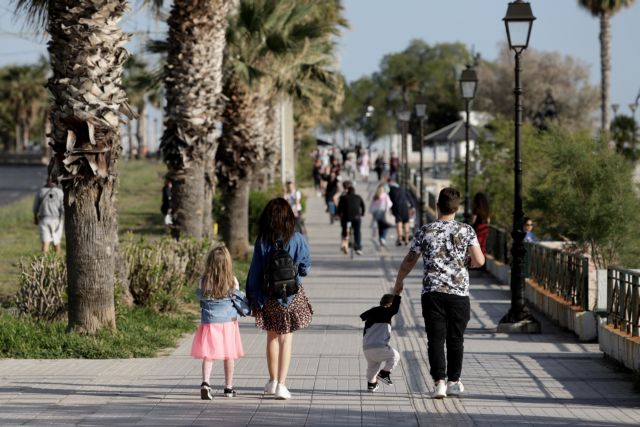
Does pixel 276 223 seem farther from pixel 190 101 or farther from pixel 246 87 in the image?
pixel 246 87

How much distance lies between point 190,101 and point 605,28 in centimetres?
4467

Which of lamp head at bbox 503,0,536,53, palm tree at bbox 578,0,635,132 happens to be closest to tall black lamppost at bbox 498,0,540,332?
lamp head at bbox 503,0,536,53

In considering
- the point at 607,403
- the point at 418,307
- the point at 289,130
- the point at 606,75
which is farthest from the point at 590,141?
the point at 606,75

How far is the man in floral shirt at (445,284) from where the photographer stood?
9.78m

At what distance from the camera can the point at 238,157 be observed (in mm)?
26750

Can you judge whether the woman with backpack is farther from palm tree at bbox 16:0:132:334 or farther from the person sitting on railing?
the person sitting on railing

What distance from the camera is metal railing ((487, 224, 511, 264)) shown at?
22281 millimetres

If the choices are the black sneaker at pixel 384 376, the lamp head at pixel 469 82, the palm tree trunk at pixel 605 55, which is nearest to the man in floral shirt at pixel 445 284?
the black sneaker at pixel 384 376

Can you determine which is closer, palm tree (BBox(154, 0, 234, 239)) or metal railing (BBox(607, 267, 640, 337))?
metal railing (BBox(607, 267, 640, 337))

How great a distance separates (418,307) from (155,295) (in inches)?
153

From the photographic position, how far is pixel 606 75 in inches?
2456

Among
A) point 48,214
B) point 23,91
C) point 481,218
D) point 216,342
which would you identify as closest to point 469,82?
point 481,218

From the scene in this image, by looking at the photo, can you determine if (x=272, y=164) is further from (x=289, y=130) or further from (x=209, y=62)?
(x=209, y=62)

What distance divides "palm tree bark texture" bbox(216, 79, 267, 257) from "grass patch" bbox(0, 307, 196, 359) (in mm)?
12132
